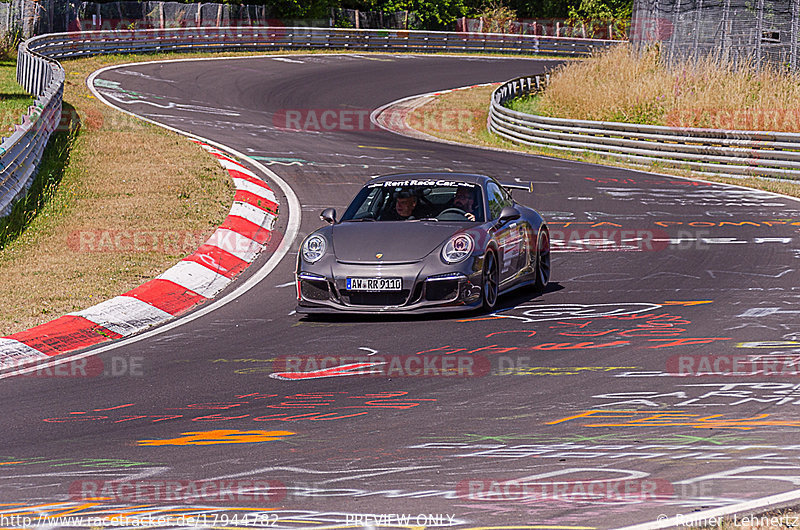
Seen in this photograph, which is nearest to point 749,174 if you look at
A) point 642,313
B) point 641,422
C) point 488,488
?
point 642,313

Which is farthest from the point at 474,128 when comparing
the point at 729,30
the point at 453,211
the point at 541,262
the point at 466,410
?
the point at 466,410

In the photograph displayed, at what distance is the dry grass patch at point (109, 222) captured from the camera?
37.0 ft

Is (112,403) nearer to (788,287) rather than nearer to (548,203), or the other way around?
(788,287)

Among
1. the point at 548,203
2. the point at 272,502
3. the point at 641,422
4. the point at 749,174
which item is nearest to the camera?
the point at 272,502

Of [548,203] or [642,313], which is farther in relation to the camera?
[548,203]

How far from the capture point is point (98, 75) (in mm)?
36000

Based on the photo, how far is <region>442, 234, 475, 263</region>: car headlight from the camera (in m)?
10.0

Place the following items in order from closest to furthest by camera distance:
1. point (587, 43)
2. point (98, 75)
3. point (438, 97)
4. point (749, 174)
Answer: point (749, 174) < point (98, 75) < point (438, 97) < point (587, 43)

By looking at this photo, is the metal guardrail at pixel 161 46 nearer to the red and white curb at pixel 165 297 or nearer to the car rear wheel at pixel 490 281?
the red and white curb at pixel 165 297

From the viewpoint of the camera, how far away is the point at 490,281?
1038 centimetres

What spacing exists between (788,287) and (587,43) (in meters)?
49.5

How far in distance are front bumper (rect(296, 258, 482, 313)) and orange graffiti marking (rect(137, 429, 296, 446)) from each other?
3448 millimetres

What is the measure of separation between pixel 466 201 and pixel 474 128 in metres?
21.9

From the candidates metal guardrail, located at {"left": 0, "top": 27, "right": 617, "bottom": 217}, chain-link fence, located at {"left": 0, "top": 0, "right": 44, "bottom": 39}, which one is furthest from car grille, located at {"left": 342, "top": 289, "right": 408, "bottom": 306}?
chain-link fence, located at {"left": 0, "top": 0, "right": 44, "bottom": 39}
